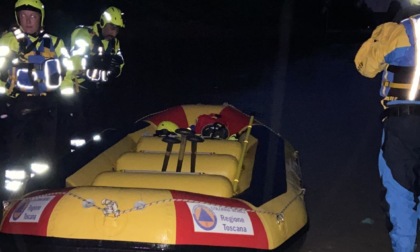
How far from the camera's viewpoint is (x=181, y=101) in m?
13.2

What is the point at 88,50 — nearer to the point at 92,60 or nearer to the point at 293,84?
the point at 92,60

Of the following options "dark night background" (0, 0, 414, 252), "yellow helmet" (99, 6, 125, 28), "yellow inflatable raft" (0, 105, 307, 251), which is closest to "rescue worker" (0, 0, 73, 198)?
"yellow inflatable raft" (0, 105, 307, 251)

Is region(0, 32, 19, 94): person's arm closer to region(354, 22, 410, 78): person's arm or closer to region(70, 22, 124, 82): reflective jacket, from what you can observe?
region(70, 22, 124, 82): reflective jacket

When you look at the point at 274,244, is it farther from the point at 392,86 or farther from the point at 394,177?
the point at 392,86

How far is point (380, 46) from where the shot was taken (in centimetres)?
452

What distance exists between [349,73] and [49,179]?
14422 millimetres

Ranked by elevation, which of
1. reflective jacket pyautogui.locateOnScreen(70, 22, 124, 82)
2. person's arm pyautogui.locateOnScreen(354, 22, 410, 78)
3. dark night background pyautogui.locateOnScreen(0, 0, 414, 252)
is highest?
person's arm pyautogui.locateOnScreen(354, 22, 410, 78)

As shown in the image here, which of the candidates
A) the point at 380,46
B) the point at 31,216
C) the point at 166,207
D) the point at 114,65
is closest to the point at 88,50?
the point at 114,65

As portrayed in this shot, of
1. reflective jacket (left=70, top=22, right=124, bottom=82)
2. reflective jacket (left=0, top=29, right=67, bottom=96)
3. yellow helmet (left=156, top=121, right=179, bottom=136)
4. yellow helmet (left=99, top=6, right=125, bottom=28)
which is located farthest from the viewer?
yellow helmet (left=99, top=6, right=125, bottom=28)

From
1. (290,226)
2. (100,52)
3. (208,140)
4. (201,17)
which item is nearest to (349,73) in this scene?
(100,52)

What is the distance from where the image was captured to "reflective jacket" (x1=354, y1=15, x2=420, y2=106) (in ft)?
14.6

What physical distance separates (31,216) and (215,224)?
4.05 ft

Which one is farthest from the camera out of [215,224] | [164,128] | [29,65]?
[164,128]

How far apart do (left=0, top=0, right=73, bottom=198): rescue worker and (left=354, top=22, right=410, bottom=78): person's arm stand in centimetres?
303
